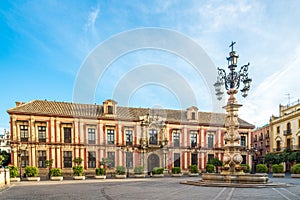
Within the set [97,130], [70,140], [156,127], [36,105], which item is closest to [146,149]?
[156,127]

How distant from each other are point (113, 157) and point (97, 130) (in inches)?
161

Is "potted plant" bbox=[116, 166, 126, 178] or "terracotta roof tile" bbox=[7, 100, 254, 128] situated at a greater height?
"terracotta roof tile" bbox=[7, 100, 254, 128]

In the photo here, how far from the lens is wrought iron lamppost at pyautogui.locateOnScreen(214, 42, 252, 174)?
15875 millimetres

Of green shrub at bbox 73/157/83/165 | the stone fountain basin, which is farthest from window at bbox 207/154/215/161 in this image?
the stone fountain basin

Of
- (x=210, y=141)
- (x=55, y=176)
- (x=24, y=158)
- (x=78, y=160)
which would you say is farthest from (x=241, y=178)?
(x=24, y=158)

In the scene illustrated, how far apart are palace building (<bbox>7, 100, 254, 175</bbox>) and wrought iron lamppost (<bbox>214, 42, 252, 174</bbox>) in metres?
15.5

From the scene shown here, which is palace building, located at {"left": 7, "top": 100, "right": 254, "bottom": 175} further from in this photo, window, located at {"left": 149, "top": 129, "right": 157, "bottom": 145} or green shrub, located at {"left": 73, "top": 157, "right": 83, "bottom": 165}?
green shrub, located at {"left": 73, "top": 157, "right": 83, "bottom": 165}

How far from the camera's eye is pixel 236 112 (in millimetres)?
16672

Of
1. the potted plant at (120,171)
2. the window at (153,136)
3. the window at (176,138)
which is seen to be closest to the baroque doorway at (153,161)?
the window at (153,136)

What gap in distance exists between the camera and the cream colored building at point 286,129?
37750mm

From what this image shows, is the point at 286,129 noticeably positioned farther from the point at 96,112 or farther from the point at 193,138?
the point at 96,112

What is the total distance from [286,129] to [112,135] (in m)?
27.1

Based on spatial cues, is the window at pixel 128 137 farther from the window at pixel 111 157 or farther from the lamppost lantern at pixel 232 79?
the lamppost lantern at pixel 232 79

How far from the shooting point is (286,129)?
40219 millimetres
